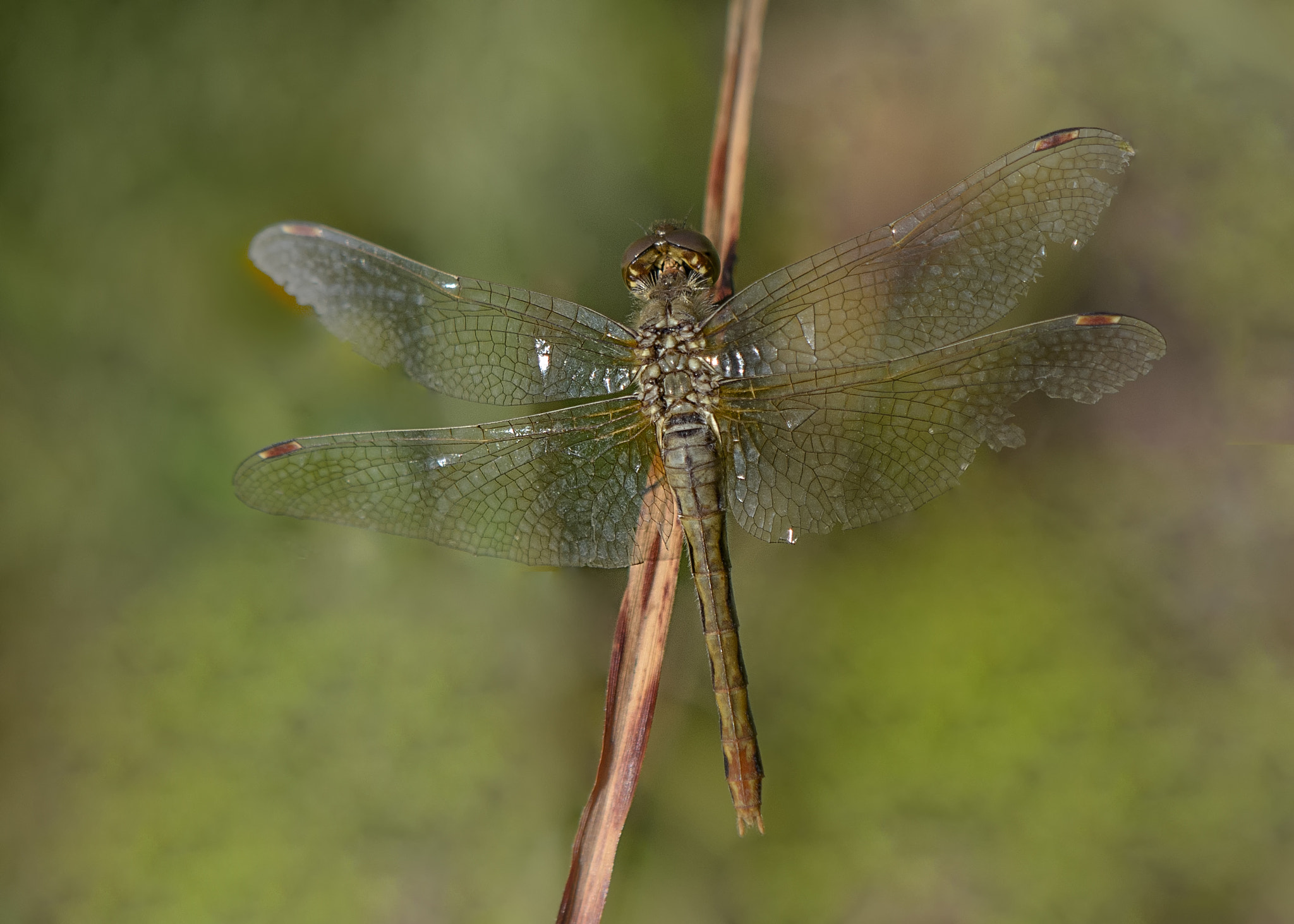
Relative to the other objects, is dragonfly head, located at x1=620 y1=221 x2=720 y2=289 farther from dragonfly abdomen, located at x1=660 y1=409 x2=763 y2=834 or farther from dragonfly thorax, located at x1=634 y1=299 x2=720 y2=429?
dragonfly abdomen, located at x1=660 y1=409 x2=763 y2=834

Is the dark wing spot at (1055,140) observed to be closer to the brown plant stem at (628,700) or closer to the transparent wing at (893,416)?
the transparent wing at (893,416)

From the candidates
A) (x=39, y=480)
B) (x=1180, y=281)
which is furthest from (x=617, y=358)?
(x=39, y=480)

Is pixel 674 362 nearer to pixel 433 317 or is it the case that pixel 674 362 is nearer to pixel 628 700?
pixel 433 317

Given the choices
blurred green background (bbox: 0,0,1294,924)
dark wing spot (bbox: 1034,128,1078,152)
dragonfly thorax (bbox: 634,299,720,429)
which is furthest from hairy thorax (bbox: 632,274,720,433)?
dark wing spot (bbox: 1034,128,1078,152)

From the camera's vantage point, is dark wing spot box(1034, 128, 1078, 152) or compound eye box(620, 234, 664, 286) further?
compound eye box(620, 234, 664, 286)

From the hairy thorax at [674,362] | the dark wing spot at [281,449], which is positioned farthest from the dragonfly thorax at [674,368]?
the dark wing spot at [281,449]

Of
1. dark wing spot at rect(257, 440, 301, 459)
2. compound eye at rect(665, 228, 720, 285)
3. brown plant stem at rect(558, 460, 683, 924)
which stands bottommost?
brown plant stem at rect(558, 460, 683, 924)

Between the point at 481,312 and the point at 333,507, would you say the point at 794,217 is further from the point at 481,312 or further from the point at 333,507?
the point at 333,507

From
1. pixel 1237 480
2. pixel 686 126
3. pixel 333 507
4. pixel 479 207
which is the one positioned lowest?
pixel 333 507
